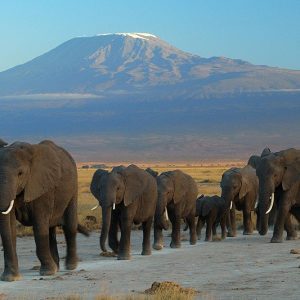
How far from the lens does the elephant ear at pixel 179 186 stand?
24.8m

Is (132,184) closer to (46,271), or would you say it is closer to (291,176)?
(46,271)

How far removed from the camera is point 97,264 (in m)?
19.9

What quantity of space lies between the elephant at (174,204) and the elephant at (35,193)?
5.96 m

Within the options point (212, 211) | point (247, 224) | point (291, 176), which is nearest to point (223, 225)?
point (212, 211)

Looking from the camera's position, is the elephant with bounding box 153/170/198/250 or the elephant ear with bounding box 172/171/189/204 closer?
the elephant with bounding box 153/170/198/250

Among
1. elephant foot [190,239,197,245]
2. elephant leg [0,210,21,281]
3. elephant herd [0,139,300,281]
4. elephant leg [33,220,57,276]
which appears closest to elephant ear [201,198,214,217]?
elephant herd [0,139,300,281]

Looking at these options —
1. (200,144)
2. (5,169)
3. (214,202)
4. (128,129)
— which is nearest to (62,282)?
(5,169)

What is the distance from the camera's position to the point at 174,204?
980 inches

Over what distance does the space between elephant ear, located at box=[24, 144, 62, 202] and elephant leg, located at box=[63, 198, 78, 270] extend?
41.8 inches

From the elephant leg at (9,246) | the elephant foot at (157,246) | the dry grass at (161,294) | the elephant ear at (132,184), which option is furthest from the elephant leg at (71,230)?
the elephant foot at (157,246)

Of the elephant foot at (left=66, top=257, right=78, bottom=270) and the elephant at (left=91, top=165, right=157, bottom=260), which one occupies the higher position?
the elephant at (left=91, top=165, right=157, bottom=260)

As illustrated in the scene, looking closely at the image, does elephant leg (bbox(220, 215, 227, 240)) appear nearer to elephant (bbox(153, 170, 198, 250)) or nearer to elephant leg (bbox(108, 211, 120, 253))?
elephant (bbox(153, 170, 198, 250))

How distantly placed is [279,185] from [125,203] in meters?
5.35

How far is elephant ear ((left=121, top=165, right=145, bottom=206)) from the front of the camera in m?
21.0
